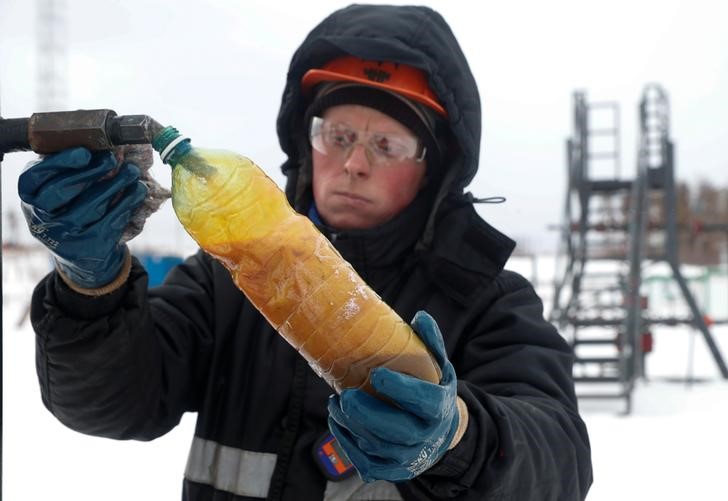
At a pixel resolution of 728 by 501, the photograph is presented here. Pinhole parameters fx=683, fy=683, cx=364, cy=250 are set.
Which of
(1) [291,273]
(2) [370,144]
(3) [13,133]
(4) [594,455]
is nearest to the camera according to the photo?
(1) [291,273]

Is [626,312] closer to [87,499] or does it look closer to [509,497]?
[87,499]

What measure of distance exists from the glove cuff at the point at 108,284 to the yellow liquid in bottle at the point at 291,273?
34cm

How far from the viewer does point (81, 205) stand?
1508mm

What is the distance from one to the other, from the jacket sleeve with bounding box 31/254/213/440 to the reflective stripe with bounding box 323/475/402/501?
1.82 ft

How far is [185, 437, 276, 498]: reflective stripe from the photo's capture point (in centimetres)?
186

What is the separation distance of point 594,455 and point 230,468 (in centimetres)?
481

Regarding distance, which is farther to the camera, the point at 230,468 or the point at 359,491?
the point at 230,468

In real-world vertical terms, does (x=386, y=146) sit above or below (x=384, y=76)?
below

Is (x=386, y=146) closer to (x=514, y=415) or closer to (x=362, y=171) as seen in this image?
(x=362, y=171)

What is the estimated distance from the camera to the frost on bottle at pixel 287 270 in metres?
1.32

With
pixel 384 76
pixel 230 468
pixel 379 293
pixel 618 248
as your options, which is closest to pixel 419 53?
pixel 384 76

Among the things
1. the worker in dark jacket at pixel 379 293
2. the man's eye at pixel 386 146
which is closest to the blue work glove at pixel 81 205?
the worker in dark jacket at pixel 379 293

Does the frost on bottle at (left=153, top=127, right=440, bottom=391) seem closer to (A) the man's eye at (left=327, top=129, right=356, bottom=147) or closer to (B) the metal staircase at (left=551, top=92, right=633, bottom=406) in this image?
(A) the man's eye at (left=327, top=129, right=356, bottom=147)

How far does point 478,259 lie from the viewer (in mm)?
1936
